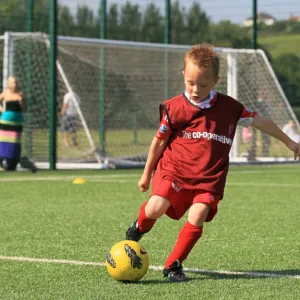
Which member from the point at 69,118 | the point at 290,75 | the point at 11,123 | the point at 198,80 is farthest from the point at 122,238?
the point at 290,75

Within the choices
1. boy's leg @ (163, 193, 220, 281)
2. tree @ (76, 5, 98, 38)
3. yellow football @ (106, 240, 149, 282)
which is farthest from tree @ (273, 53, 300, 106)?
yellow football @ (106, 240, 149, 282)

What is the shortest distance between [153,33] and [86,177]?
9205 millimetres

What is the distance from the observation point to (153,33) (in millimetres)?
22812

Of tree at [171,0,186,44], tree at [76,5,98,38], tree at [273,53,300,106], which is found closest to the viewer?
tree at [171,0,186,44]

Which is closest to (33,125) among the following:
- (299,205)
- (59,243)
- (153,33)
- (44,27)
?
(44,27)

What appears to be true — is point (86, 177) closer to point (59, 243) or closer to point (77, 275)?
point (59, 243)

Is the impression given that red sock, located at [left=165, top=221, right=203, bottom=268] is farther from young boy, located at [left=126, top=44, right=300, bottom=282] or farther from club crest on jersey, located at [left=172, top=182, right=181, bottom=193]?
club crest on jersey, located at [left=172, top=182, right=181, bottom=193]

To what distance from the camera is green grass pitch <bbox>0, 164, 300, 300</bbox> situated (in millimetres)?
5039

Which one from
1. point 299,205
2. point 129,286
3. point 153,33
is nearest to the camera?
point 129,286

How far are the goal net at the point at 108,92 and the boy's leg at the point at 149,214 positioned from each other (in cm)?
1068

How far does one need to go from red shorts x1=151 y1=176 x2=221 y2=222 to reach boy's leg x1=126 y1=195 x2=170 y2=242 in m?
0.04

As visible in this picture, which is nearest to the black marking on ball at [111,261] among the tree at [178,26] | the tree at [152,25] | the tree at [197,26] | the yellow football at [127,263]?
the yellow football at [127,263]

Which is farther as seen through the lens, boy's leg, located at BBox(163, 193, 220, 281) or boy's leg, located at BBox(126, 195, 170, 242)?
boy's leg, located at BBox(126, 195, 170, 242)

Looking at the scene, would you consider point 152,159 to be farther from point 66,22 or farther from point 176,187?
point 66,22
